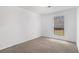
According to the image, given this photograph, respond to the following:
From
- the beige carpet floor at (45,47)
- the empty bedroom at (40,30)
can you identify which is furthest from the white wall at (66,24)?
the beige carpet floor at (45,47)

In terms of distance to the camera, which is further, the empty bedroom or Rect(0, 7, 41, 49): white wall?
Rect(0, 7, 41, 49): white wall

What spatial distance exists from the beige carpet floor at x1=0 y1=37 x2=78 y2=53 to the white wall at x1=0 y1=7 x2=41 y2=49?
146 millimetres

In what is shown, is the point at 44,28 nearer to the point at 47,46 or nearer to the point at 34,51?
the point at 47,46

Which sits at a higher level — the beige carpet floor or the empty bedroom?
the empty bedroom

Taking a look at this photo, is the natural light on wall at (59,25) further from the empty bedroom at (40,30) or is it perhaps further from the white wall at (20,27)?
the white wall at (20,27)

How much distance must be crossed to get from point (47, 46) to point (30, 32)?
0.50 metres

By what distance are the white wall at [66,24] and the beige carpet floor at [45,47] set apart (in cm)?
12

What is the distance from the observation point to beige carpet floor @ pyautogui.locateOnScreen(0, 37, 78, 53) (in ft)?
4.78

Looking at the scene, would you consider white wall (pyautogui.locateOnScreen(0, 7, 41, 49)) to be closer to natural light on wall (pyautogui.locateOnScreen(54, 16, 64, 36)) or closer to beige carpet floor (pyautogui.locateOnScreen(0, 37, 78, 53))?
beige carpet floor (pyautogui.locateOnScreen(0, 37, 78, 53))

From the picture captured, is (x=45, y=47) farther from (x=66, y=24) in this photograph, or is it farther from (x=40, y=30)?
(x=66, y=24)

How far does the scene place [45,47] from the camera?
1.54 m

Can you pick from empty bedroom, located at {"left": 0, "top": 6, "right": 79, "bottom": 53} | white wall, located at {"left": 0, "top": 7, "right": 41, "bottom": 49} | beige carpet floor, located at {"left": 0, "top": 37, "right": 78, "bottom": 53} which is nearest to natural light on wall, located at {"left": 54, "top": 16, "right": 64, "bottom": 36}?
empty bedroom, located at {"left": 0, "top": 6, "right": 79, "bottom": 53}

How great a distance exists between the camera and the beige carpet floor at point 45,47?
4.78ft
